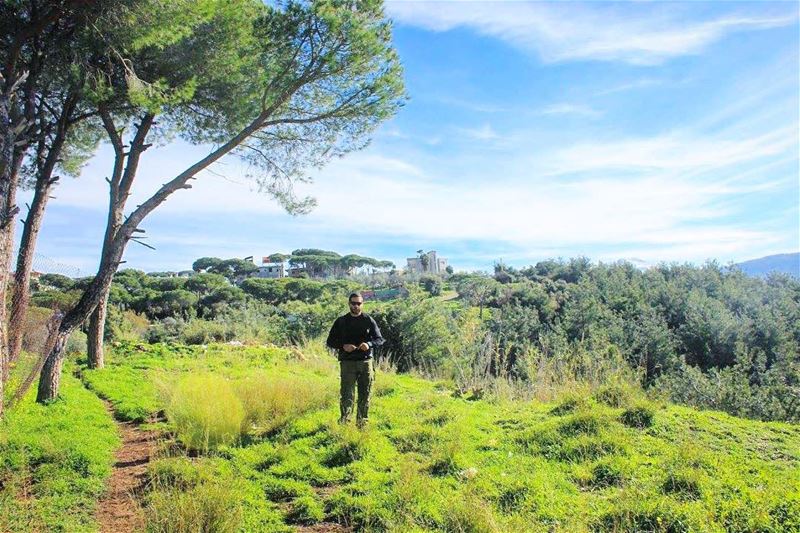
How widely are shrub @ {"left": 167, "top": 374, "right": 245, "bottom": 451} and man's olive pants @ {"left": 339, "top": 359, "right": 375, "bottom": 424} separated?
1.38 m

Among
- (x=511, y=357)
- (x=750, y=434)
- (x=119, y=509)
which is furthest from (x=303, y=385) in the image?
(x=511, y=357)

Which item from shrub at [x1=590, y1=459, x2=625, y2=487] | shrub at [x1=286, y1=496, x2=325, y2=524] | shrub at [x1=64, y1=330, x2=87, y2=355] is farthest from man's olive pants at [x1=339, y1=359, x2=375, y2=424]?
shrub at [x1=64, y1=330, x2=87, y2=355]

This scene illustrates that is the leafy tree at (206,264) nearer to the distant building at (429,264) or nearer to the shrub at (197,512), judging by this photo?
the distant building at (429,264)

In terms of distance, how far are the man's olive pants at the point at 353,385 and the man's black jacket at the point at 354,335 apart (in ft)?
0.31

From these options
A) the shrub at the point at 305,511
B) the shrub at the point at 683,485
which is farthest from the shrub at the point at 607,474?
the shrub at the point at 305,511

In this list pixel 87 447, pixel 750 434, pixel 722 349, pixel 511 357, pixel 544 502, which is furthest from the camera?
pixel 511 357

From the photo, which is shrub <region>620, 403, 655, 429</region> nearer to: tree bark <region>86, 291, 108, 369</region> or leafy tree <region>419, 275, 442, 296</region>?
tree bark <region>86, 291, 108, 369</region>

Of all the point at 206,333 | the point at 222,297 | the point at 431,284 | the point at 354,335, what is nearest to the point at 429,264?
the point at 431,284

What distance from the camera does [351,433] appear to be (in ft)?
19.2

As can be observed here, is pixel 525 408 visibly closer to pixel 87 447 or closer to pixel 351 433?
pixel 351 433

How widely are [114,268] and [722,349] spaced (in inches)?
1128

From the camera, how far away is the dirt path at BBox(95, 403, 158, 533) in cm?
408

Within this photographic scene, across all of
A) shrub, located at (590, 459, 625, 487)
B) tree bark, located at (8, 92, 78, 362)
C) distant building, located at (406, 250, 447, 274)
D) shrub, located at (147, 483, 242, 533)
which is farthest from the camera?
distant building, located at (406, 250, 447, 274)

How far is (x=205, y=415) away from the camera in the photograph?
6.07 m
